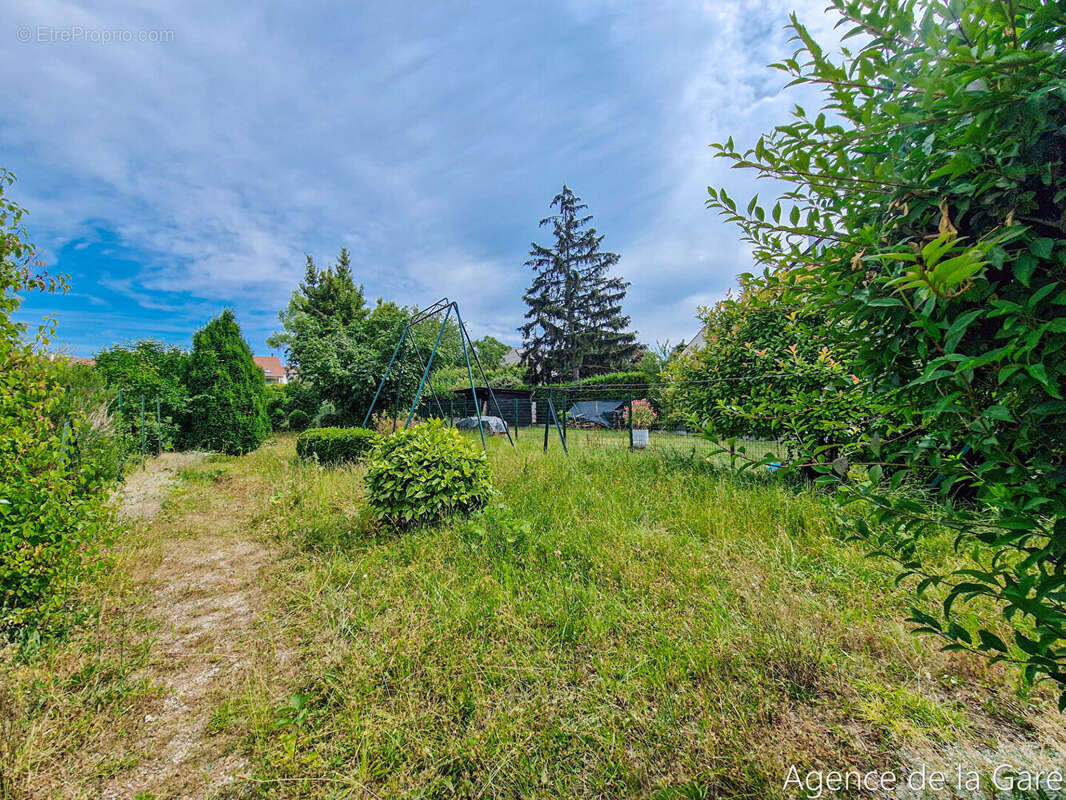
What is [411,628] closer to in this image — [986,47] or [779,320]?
[986,47]

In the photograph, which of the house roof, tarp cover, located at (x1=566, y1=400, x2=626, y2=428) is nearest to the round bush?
tarp cover, located at (x1=566, y1=400, x2=626, y2=428)

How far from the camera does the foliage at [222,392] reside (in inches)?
375

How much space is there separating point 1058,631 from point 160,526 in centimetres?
627

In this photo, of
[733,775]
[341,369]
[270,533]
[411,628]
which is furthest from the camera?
[341,369]

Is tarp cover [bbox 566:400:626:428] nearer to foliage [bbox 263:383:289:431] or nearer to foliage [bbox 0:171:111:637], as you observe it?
foliage [bbox 0:171:111:637]

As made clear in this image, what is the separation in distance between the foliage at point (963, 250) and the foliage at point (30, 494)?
3.48m

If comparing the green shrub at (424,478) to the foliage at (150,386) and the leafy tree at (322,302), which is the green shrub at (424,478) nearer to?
the foliage at (150,386)

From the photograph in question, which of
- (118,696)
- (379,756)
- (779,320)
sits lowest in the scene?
(379,756)

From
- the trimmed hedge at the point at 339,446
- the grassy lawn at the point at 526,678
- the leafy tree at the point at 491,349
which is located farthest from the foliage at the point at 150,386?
the leafy tree at the point at 491,349

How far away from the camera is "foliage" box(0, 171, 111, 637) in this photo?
2082 millimetres

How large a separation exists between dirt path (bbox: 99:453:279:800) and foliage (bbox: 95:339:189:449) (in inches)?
223

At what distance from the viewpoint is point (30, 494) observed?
2127 millimetres

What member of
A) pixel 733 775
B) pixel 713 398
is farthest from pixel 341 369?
pixel 733 775

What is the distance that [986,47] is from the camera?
2.55 feet
